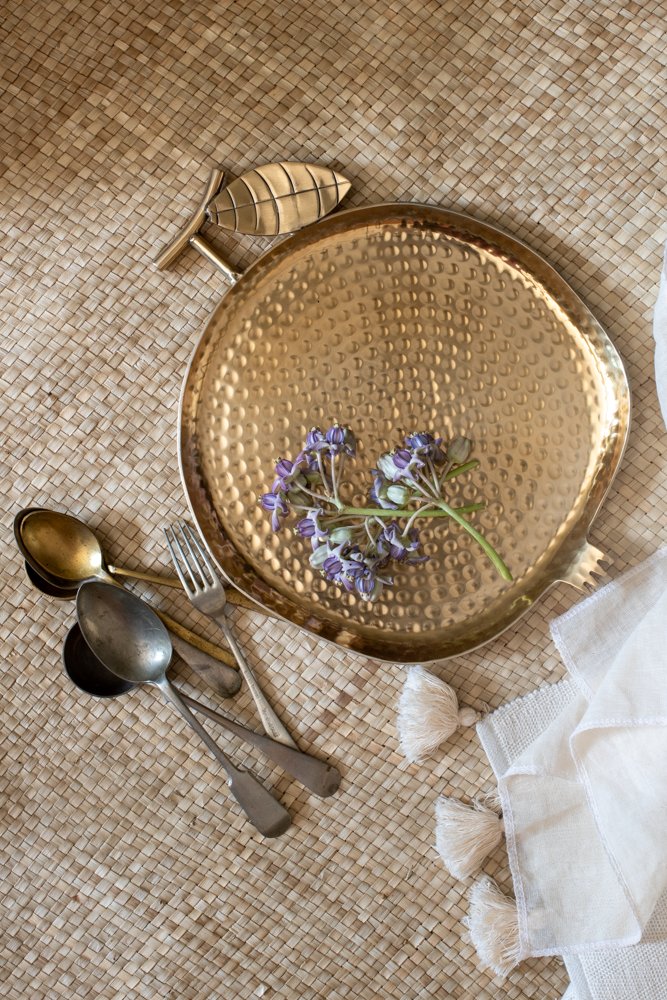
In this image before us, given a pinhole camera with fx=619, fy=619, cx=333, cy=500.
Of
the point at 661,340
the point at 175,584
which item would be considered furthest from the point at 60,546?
the point at 661,340

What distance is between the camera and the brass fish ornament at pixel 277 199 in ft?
1.78

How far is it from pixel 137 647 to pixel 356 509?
0.23 m

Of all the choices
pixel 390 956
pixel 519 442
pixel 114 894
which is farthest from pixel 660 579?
pixel 114 894

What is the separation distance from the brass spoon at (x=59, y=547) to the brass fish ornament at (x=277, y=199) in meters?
0.30

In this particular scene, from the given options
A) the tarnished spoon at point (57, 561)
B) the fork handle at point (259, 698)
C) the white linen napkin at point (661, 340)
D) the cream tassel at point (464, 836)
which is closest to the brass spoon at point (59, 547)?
the tarnished spoon at point (57, 561)

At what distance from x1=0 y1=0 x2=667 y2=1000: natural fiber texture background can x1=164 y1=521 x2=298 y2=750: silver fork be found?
0.6 inches

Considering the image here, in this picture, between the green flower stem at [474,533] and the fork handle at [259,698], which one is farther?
the fork handle at [259,698]

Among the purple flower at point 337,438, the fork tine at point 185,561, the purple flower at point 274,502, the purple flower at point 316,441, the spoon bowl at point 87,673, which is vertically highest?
the purple flower at point 337,438

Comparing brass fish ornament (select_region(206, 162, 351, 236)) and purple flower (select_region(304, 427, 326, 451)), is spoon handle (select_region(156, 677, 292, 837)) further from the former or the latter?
brass fish ornament (select_region(206, 162, 351, 236))

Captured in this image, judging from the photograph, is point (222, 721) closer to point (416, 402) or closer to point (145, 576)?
point (145, 576)

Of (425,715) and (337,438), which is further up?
(337,438)

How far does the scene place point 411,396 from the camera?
557 millimetres

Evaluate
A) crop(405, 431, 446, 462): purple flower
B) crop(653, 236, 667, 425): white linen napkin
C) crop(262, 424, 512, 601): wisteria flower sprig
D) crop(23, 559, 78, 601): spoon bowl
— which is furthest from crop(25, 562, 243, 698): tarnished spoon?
crop(653, 236, 667, 425): white linen napkin

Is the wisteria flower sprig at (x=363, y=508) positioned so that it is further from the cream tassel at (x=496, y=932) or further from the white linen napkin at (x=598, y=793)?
the cream tassel at (x=496, y=932)
